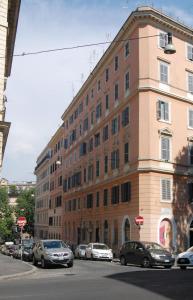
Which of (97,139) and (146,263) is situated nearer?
(146,263)

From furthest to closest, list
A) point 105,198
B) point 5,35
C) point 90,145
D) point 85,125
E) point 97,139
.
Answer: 1. point 85,125
2. point 90,145
3. point 97,139
4. point 105,198
5. point 5,35

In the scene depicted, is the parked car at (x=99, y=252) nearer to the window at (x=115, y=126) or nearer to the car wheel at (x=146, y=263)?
the car wheel at (x=146, y=263)

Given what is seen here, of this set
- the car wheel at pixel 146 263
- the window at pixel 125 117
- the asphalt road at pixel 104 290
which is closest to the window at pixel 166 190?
the window at pixel 125 117

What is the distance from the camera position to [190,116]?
138 ft

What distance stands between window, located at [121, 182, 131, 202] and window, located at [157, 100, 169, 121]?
629 centimetres

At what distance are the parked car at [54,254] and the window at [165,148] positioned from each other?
15.8 m

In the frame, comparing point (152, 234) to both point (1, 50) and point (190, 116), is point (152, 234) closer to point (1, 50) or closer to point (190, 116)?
point (190, 116)

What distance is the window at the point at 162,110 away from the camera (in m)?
39.2

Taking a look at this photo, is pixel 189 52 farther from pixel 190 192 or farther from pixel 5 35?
pixel 5 35

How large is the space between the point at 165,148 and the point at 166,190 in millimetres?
3543

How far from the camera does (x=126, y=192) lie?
4059 centimetres

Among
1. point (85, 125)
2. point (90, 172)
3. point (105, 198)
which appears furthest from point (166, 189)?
point (85, 125)

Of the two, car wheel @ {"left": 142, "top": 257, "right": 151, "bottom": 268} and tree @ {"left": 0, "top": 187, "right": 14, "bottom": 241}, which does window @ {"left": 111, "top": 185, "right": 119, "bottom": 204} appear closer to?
car wheel @ {"left": 142, "top": 257, "right": 151, "bottom": 268}

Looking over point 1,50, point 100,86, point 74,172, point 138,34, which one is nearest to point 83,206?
point 74,172
